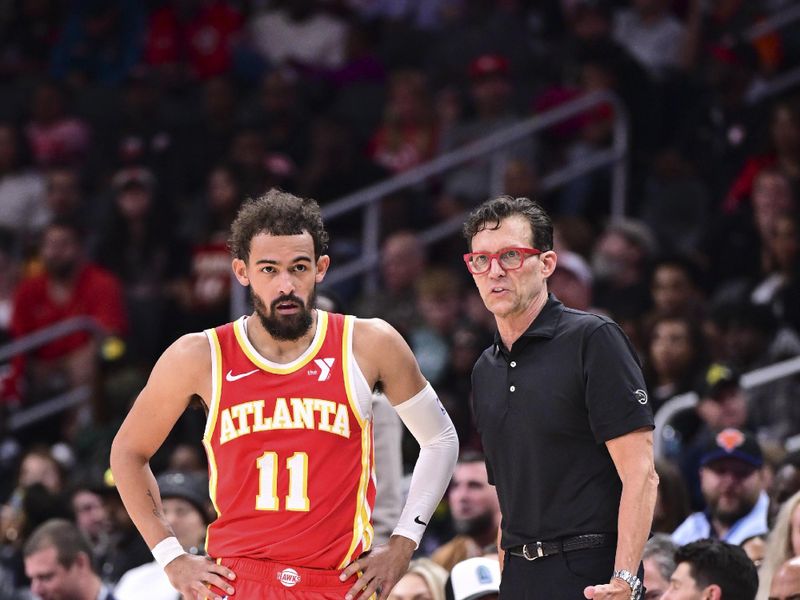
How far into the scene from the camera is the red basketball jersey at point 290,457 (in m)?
4.77

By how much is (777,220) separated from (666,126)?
2066 millimetres

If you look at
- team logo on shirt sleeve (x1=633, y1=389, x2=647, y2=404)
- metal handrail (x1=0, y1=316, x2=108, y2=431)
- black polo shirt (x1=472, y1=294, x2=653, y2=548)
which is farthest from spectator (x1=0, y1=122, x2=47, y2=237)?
team logo on shirt sleeve (x1=633, y1=389, x2=647, y2=404)

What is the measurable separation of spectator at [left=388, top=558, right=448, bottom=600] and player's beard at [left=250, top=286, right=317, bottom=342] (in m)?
2.02

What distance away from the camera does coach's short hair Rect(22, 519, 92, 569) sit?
746cm

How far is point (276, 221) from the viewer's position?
488 centimetres

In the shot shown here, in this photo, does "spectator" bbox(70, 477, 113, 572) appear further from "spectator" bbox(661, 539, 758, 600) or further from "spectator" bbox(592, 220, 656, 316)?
"spectator" bbox(661, 539, 758, 600)

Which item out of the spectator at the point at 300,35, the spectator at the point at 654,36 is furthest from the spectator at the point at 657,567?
the spectator at the point at 300,35

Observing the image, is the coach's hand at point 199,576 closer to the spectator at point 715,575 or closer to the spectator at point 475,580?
the spectator at point 475,580

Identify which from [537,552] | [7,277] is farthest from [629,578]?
[7,277]

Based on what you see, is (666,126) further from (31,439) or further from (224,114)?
(31,439)

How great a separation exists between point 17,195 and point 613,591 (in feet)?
31.7

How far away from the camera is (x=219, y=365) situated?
4.89 meters

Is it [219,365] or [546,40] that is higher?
[546,40]

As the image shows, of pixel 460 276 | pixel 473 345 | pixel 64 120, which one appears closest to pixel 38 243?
pixel 64 120
